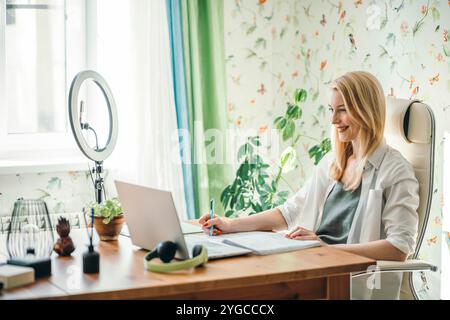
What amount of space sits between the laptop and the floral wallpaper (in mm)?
1490

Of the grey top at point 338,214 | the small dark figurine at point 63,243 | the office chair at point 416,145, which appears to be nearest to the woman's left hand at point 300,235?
the office chair at point 416,145

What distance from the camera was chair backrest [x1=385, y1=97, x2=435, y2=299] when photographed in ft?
8.29

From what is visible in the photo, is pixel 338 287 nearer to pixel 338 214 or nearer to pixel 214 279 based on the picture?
pixel 214 279

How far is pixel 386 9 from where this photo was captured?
3.47 metres

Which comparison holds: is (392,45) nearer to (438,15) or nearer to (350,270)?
(438,15)

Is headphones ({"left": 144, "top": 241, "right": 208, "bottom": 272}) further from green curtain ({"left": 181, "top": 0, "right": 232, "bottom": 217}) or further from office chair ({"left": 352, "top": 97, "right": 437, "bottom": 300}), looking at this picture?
green curtain ({"left": 181, "top": 0, "right": 232, "bottom": 217})

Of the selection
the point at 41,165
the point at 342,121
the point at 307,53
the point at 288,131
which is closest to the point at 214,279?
the point at 342,121

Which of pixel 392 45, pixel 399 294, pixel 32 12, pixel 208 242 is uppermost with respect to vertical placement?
pixel 32 12

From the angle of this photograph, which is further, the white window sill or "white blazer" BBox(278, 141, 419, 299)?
the white window sill

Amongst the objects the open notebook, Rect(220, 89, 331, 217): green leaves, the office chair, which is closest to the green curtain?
Rect(220, 89, 331, 217): green leaves

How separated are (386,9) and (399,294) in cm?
176

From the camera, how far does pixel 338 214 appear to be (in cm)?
269

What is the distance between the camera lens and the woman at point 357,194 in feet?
8.03

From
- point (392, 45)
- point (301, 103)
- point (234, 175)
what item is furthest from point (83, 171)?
point (392, 45)
